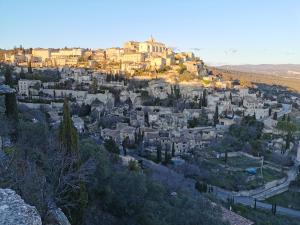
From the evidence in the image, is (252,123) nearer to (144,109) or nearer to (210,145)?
(210,145)

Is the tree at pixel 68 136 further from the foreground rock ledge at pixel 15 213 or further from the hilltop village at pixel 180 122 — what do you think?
the foreground rock ledge at pixel 15 213

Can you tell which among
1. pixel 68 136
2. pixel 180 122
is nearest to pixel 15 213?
pixel 68 136

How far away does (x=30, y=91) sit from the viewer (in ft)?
133

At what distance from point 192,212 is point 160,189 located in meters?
1.88

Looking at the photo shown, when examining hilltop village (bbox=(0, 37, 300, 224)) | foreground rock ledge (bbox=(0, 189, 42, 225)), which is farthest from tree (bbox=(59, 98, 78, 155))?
foreground rock ledge (bbox=(0, 189, 42, 225))

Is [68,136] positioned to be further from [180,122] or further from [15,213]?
[180,122]

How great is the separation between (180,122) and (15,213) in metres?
32.0

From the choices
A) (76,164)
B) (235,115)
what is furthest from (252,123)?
(76,164)

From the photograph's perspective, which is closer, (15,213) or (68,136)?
(15,213)

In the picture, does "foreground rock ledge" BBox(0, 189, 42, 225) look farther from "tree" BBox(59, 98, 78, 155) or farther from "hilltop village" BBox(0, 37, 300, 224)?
"hilltop village" BBox(0, 37, 300, 224)

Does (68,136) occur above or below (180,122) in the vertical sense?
above

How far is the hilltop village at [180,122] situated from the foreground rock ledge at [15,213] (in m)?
6.65

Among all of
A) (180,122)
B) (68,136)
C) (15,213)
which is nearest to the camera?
(15,213)

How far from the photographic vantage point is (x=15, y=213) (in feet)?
19.2
